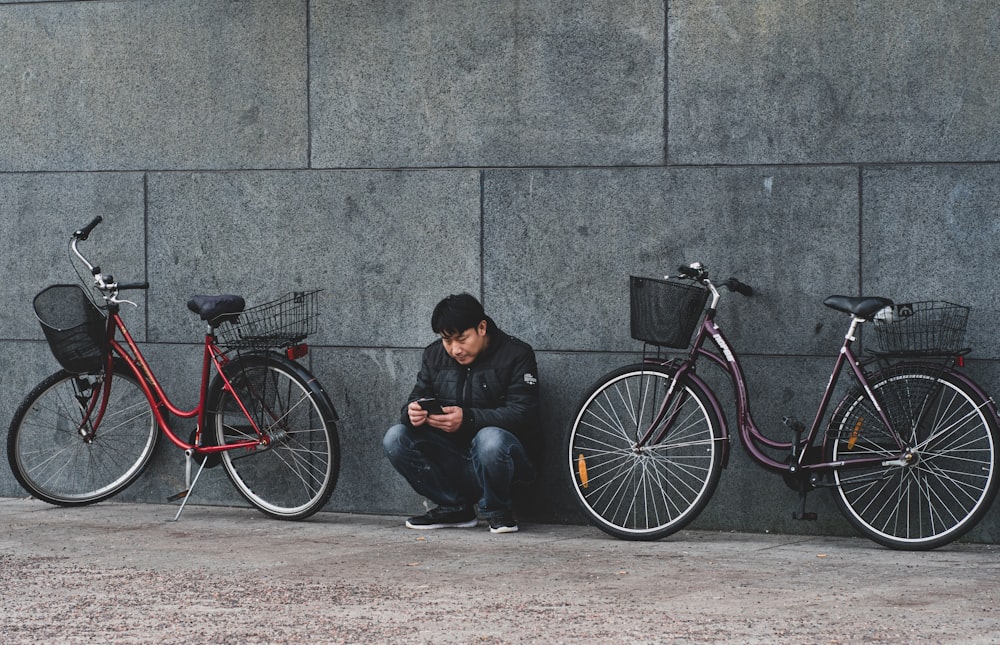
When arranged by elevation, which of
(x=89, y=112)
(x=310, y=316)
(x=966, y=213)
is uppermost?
(x=89, y=112)

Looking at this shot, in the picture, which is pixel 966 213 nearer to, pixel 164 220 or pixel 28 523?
pixel 164 220

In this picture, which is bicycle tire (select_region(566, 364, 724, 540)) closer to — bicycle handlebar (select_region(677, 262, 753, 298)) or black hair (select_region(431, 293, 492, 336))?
bicycle handlebar (select_region(677, 262, 753, 298))

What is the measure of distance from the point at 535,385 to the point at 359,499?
4.81ft

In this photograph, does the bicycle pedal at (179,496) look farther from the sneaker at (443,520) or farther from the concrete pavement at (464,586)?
the sneaker at (443,520)

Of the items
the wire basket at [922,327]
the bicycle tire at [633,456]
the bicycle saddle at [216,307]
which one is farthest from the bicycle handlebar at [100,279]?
the wire basket at [922,327]

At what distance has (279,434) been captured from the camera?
8.14 metres

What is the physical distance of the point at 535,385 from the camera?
7.69m

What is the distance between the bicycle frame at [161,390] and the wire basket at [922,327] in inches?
132

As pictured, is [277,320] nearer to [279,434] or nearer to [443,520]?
[279,434]

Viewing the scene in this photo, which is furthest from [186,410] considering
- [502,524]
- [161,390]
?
[502,524]

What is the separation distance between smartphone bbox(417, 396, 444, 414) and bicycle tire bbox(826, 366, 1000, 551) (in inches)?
77.1

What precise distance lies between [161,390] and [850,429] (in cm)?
387

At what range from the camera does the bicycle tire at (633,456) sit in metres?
7.60

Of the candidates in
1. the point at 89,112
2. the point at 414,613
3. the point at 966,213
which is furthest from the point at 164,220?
the point at 966,213
